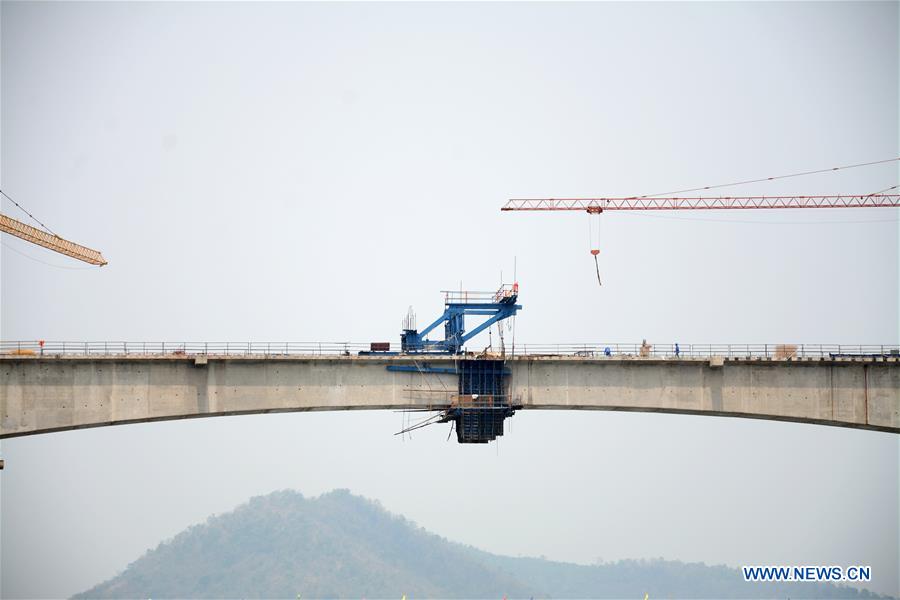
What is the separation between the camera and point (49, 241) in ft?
356

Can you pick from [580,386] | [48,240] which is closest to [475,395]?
[580,386]

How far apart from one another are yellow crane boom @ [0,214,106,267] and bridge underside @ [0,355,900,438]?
5013 cm

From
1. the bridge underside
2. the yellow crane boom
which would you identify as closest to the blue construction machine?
the bridge underside

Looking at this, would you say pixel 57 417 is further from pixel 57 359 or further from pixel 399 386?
pixel 399 386

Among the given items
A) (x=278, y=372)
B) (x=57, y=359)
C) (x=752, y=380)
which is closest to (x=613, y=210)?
(x=752, y=380)

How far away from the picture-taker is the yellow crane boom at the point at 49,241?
103 metres

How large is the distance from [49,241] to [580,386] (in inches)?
2609

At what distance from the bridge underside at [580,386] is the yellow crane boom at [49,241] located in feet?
164

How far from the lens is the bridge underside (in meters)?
63.9

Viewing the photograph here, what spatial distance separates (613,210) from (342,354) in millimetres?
63912

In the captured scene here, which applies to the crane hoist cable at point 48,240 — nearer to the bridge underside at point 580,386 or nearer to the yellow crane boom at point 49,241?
the yellow crane boom at point 49,241

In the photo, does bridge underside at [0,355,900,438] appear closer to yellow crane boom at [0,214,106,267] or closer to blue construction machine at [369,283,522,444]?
blue construction machine at [369,283,522,444]

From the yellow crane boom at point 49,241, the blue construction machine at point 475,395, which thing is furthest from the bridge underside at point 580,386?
the yellow crane boom at point 49,241

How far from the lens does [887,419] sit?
6712 centimetres
